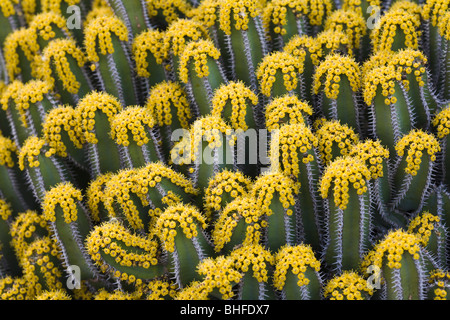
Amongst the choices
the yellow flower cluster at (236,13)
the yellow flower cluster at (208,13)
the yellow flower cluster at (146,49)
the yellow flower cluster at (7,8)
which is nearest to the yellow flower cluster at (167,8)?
the yellow flower cluster at (208,13)

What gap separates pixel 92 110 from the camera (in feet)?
14.8

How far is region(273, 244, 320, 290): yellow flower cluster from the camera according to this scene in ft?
12.2

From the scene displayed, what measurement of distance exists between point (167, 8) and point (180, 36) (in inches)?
29.3

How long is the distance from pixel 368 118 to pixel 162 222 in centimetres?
209

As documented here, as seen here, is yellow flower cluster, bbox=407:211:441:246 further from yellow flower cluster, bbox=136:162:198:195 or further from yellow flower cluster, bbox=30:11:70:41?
yellow flower cluster, bbox=30:11:70:41

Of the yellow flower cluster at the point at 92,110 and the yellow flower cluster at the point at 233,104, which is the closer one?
the yellow flower cluster at the point at 233,104

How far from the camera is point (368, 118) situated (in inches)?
185

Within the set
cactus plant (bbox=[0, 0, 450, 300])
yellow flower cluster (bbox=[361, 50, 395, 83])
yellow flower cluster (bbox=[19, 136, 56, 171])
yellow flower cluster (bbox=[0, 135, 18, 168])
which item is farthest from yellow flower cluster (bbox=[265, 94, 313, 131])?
yellow flower cluster (bbox=[0, 135, 18, 168])

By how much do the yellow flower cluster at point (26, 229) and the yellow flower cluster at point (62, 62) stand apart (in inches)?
48.9

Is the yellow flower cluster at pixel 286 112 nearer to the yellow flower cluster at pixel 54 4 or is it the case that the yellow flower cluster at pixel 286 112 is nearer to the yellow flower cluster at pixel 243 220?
the yellow flower cluster at pixel 243 220

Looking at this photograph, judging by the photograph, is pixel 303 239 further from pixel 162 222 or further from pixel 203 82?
pixel 203 82

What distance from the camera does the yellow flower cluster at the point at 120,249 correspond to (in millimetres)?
3932

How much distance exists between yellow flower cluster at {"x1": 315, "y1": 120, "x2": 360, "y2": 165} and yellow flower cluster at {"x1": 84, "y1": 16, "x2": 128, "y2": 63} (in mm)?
2087

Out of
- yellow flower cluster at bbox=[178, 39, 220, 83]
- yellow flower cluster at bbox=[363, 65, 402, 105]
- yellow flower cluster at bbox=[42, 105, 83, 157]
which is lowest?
yellow flower cluster at bbox=[42, 105, 83, 157]
